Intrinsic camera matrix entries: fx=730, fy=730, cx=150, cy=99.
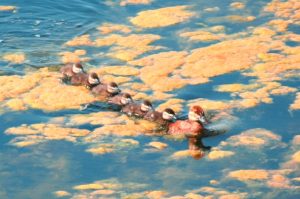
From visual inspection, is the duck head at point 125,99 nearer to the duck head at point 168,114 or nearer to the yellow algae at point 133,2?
the duck head at point 168,114

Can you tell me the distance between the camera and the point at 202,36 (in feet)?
46.0

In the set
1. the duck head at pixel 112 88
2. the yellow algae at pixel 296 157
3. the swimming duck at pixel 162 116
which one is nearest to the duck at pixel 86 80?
the duck head at pixel 112 88

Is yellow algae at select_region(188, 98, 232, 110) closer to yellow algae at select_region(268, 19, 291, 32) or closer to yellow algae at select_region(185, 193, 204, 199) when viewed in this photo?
yellow algae at select_region(185, 193, 204, 199)

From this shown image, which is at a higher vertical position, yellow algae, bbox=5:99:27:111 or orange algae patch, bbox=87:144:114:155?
yellow algae, bbox=5:99:27:111

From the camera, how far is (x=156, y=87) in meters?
12.0

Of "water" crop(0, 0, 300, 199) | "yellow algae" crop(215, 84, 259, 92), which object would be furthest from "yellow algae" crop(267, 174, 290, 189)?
"yellow algae" crop(215, 84, 259, 92)

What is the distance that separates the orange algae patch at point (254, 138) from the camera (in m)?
10.2

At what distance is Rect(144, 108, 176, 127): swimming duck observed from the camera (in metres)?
10.6

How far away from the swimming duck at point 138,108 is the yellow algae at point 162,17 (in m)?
3.87

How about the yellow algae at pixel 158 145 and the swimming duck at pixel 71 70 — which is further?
the swimming duck at pixel 71 70

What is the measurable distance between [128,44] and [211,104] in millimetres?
3060

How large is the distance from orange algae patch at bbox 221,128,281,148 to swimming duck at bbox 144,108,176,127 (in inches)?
34.9

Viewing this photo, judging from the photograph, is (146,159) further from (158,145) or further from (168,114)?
(168,114)

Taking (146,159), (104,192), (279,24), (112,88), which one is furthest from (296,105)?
(104,192)
